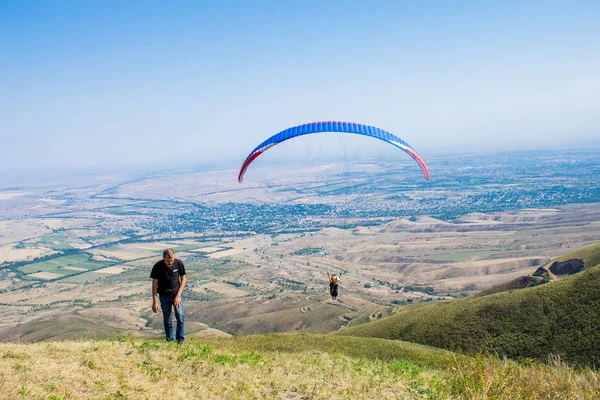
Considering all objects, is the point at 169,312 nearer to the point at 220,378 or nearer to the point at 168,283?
the point at 168,283

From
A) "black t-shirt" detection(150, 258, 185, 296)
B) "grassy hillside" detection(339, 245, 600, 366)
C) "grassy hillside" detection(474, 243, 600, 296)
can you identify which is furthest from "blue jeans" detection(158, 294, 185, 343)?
"grassy hillside" detection(474, 243, 600, 296)

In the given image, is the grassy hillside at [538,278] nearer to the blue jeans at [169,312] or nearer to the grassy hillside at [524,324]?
the grassy hillside at [524,324]

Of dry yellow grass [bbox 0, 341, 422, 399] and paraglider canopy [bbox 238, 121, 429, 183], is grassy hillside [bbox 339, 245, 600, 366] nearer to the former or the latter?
paraglider canopy [bbox 238, 121, 429, 183]

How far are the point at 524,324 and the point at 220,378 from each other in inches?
1175

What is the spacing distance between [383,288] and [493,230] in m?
74.7

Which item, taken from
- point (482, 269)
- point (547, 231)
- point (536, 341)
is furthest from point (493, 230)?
point (536, 341)

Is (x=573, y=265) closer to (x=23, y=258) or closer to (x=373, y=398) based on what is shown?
(x=373, y=398)

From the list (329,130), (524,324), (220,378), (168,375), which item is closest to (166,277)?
(168,375)

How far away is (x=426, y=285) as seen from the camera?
103188mm

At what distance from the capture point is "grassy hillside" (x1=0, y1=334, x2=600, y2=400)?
883 centimetres

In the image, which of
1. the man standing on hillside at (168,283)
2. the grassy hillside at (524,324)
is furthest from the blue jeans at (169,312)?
the grassy hillside at (524,324)

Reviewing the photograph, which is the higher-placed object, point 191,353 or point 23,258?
point 191,353

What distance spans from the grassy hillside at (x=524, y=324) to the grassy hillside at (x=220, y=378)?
2098 centimetres

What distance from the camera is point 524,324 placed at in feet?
107
